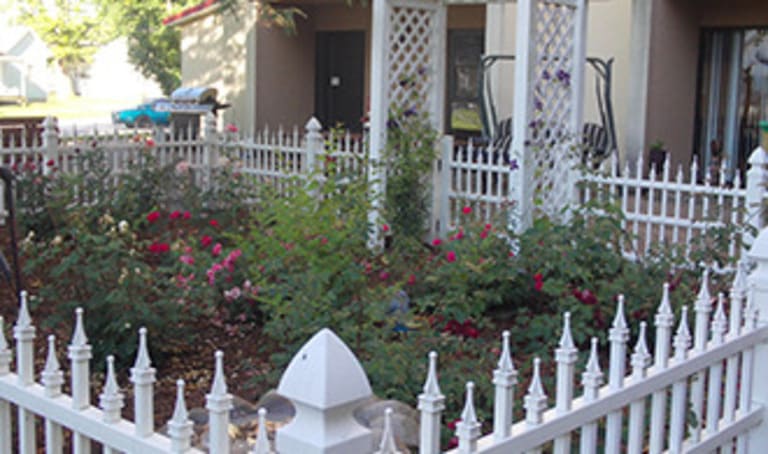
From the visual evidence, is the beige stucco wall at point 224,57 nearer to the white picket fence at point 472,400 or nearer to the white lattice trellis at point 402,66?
the white lattice trellis at point 402,66

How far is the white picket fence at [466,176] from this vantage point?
7023 millimetres

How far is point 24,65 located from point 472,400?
150 feet

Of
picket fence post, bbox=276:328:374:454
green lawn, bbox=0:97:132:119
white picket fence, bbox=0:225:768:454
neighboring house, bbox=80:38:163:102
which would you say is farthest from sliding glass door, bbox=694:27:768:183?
neighboring house, bbox=80:38:163:102

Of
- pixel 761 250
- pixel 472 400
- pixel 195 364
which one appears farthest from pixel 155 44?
pixel 472 400

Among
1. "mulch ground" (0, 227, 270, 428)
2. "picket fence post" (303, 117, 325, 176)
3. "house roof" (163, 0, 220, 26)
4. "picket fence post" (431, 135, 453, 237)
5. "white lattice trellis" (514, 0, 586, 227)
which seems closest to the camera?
"mulch ground" (0, 227, 270, 428)

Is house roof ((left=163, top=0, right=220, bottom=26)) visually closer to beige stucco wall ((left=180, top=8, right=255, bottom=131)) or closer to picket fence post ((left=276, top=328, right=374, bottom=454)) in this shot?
beige stucco wall ((left=180, top=8, right=255, bottom=131))

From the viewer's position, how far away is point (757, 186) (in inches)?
268

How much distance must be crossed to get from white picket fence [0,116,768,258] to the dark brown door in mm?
5659

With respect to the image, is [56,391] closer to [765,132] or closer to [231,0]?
[231,0]

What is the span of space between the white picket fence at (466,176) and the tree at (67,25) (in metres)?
30.9

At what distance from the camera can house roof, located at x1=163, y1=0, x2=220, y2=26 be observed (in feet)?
54.4

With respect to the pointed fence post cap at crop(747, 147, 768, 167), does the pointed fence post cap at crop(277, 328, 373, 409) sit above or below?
below

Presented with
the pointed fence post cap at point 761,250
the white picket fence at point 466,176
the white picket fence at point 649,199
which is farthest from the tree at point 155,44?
the pointed fence post cap at point 761,250

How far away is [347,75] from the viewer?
17109 millimetres
